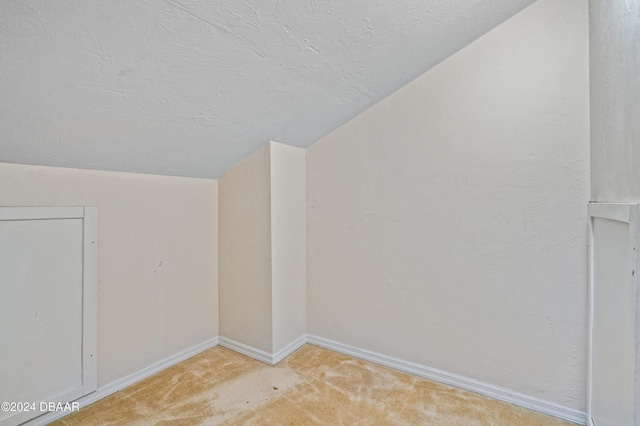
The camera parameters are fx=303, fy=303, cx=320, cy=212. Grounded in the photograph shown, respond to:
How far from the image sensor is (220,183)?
2.32 metres

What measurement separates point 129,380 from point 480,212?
7.40 ft

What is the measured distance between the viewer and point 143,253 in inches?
74.3

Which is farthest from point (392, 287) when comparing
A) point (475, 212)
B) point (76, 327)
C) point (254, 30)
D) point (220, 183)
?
point (76, 327)

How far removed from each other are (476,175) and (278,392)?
166 cm

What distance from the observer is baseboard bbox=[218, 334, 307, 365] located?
80.4 inches

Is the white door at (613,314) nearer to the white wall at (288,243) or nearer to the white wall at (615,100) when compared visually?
the white wall at (615,100)

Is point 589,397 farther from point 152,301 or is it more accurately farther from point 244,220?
point 152,301

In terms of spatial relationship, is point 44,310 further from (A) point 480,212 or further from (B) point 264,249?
→ (A) point 480,212

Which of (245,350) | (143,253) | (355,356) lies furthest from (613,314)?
(143,253)

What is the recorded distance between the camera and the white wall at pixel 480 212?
1487mm

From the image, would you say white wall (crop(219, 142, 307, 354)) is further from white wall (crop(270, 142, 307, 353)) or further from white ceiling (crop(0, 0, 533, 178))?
white ceiling (crop(0, 0, 533, 178))

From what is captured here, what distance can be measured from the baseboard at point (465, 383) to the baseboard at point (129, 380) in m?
0.90

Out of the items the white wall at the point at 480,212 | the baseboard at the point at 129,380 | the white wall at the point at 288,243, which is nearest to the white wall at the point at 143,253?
the baseboard at the point at 129,380

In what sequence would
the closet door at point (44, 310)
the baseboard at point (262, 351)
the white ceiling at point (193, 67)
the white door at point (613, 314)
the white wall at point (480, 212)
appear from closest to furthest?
1. the white door at point (613, 314)
2. the white ceiling at point (193, 67)
3. the closet door at point (44, 310)
4. the white wall at point (480, 212)
5. the baseboard at point (262, 351)
